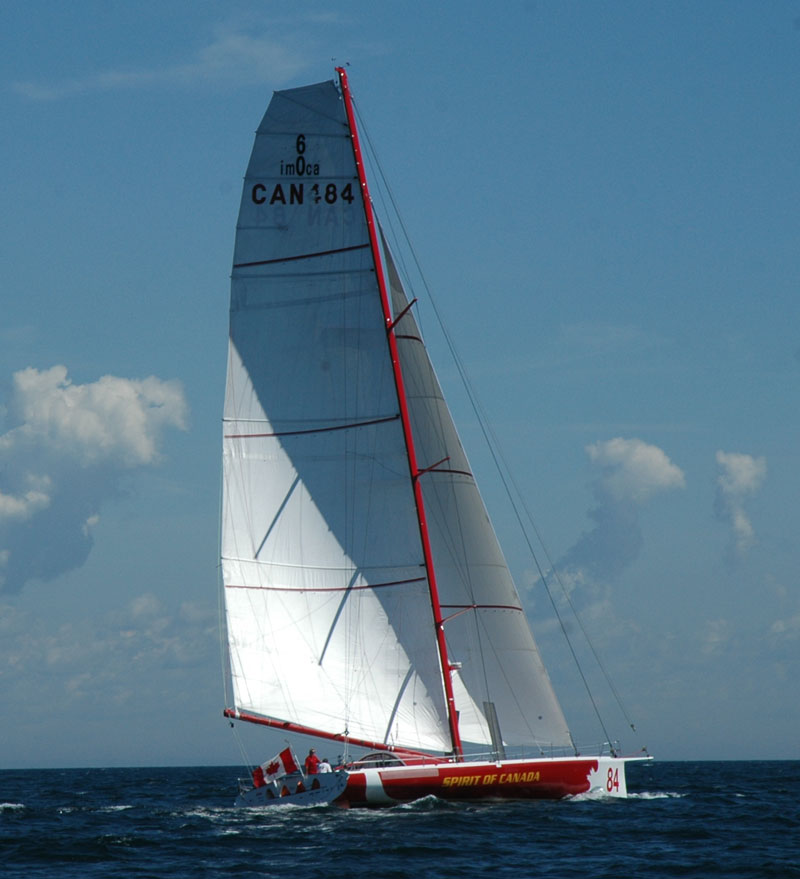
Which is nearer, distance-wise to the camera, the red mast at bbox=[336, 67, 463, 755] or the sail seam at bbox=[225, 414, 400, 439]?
the red mast at bbox=[336, 67, 463, 755]

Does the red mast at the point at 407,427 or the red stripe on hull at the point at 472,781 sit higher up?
the red mast at the point at 407,427

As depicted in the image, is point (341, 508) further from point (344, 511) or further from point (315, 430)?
point (315, 430)

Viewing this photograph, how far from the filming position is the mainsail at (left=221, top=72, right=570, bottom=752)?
36.8 metres

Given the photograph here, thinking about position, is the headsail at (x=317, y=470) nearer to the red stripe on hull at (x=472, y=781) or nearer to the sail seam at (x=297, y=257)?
the sail seam at (x=297, y=257)

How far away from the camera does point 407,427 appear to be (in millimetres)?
37094

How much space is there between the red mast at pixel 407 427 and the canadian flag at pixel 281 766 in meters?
4.49

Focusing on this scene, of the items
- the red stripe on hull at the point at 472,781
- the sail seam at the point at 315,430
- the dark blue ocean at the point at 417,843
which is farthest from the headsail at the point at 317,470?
the dark blue ocean at the point at 417,843

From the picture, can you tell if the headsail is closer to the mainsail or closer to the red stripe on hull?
the mainsail

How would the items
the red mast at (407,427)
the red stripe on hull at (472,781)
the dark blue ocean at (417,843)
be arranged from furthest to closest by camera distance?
the red mast at (407,427), the red stripe on hull at (472,781), the dark blue ocean at (417,843)

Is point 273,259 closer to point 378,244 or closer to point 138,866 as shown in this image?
point 378,244

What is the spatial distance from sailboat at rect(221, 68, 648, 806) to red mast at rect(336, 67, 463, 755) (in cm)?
5

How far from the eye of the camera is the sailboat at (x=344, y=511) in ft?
121

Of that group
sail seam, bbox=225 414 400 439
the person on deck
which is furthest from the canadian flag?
sail seam, bbox=225 414 400 439

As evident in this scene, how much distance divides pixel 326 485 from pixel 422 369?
4.30m
